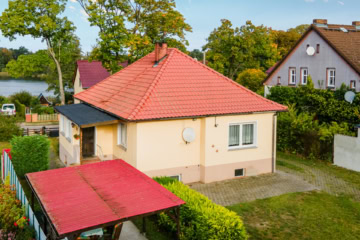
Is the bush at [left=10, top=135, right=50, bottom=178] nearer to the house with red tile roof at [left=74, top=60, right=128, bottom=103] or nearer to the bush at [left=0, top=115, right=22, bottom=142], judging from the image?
the bush at [left=0, top=115, right=22, bottom=142]

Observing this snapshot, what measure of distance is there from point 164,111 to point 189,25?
18.1 m

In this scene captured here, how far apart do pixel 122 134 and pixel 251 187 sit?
632 centimetres

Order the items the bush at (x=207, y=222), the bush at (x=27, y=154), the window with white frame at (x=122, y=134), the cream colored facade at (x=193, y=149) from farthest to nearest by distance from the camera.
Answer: the window with white frame at (x=122, y=134) < the bush at (x=27, y=154) < the cream colored facade at (x=193, y=149) < the bush at (x=207, y=222)

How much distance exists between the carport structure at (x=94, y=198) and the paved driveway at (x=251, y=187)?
474cm

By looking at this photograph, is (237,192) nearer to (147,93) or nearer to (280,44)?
(147,93)

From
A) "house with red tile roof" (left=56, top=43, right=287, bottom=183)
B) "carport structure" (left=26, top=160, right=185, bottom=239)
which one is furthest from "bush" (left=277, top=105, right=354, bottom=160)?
"carport structure" (left=26, top=160, right=185, bottom=239)

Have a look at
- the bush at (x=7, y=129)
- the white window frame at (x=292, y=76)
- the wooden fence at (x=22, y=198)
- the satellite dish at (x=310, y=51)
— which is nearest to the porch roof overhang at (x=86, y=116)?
the wooden fence at (x=22, y=198)

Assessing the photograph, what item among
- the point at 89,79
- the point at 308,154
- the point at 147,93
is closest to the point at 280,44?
the point at 89,79

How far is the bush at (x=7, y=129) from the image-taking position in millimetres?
29081

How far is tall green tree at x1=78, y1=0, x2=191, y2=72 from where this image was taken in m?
28.4

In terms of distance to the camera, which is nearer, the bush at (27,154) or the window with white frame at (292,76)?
the bush at (27,154)

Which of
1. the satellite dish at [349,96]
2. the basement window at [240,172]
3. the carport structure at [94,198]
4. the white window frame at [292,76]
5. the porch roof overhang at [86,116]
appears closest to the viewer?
the carport structure at [94,198]

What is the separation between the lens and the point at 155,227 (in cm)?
1164

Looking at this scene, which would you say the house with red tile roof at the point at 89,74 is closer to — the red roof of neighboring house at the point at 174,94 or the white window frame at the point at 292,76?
the white window frame at the point at 292,76
